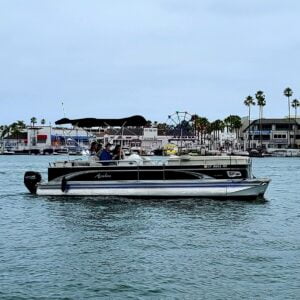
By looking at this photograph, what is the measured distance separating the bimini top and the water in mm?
5474

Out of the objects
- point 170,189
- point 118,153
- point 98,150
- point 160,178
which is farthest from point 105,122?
point 170,189

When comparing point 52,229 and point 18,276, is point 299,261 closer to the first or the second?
point 18,276

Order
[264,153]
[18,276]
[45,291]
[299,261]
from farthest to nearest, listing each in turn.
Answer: [264,153] → [299,261] → [18,276] → [45,291]

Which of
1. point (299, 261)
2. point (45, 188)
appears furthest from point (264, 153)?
point (299, 261)

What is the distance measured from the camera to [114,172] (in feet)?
113

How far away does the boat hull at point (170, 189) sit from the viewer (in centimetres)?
3400

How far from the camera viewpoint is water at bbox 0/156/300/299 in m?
16.2

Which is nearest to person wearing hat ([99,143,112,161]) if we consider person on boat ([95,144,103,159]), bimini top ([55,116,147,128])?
person on boat ([95,144,103,159])

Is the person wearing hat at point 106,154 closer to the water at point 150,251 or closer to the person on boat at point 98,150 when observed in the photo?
the person on boat at point 98,150

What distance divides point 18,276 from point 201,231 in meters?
8.98

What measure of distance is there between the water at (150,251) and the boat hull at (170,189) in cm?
78

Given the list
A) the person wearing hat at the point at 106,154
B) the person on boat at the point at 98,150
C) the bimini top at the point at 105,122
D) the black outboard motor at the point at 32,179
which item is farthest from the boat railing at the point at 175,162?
the black outboard motor at the point at 32,179

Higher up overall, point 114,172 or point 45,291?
point 114,172

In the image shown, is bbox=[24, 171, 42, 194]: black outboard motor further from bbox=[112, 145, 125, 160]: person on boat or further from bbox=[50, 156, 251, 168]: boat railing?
bbox=[112, 145, 125, 160]: person on boat
